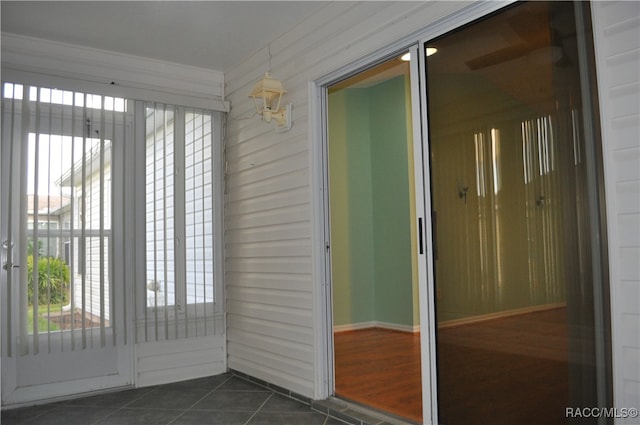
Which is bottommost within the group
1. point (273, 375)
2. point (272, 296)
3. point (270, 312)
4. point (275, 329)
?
point (273, 375)

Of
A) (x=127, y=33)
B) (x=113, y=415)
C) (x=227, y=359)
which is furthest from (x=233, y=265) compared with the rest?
(x=127, y=33)

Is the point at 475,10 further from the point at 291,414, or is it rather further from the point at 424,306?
the point at 291,414

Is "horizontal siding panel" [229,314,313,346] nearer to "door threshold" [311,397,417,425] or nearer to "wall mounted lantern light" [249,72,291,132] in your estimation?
"door threshold" [311,397,417,425]

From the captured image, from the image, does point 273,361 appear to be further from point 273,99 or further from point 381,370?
point 273,99

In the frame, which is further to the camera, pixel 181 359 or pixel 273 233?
pixel 181 359

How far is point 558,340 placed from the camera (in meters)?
2.02

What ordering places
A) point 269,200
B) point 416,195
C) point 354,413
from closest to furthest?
point 416,195 → point 354,413 → point 269,200

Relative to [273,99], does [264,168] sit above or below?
below

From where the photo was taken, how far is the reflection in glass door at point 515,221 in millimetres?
1972

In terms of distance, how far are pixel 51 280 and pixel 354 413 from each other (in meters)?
2.32

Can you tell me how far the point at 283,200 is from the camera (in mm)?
3682

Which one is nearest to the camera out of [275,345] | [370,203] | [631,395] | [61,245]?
[631,395]

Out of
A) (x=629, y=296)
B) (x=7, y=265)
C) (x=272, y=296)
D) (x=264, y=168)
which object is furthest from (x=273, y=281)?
(x=629, y=296)

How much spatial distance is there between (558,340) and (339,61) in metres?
2.08
